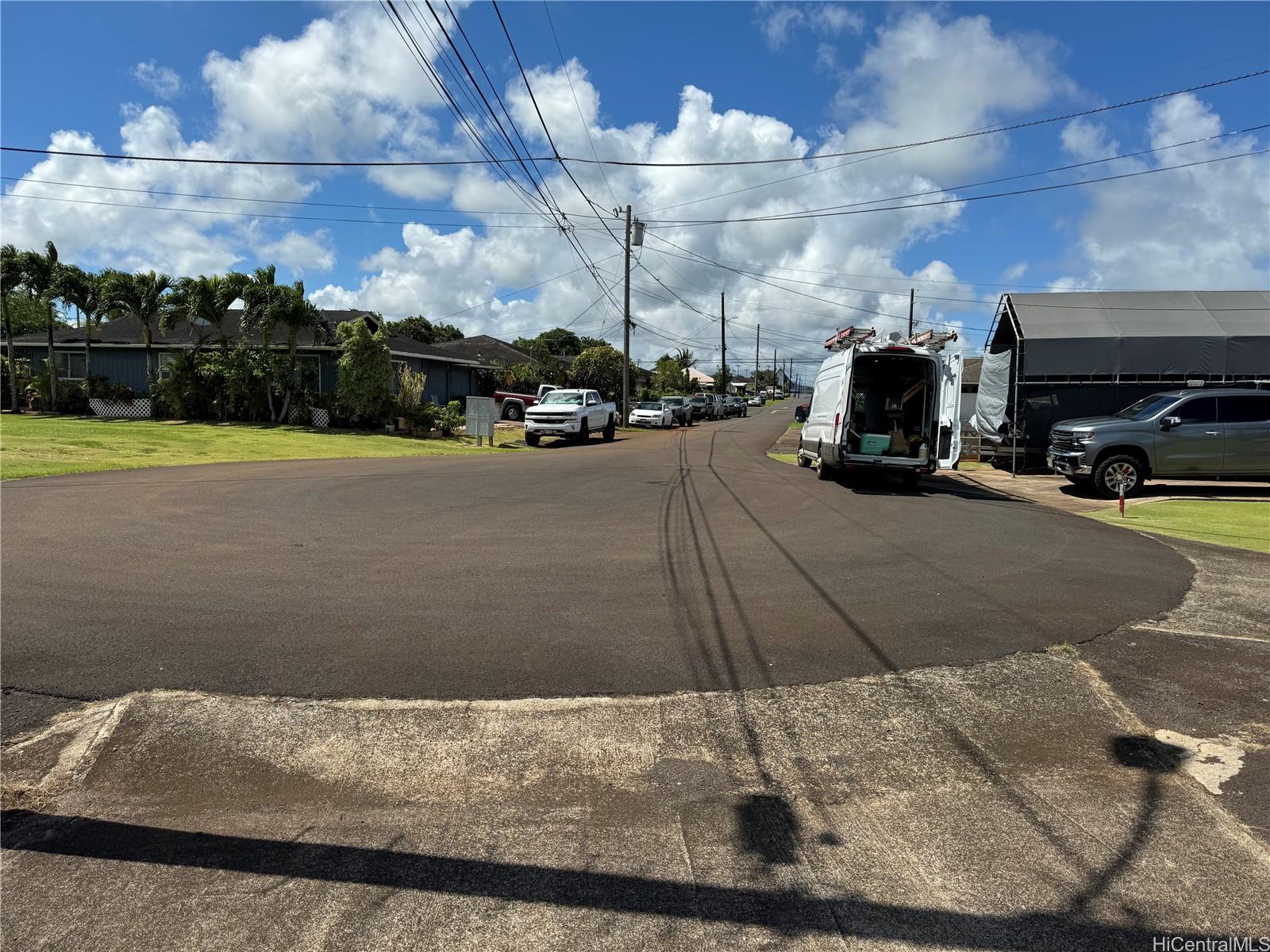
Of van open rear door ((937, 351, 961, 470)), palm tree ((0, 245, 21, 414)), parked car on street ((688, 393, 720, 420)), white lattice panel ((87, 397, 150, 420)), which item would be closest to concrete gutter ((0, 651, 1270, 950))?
van open rear door ((937, 351, 961, 470))

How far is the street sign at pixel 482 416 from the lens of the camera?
2619 cm

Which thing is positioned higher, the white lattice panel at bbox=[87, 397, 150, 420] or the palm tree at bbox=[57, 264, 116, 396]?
the palm tree at bbox=[57, 264, 116, 396]

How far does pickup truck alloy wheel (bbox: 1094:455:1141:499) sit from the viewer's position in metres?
14.5

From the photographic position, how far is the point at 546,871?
10.1 ft

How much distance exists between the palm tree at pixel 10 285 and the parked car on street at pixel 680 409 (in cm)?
2751

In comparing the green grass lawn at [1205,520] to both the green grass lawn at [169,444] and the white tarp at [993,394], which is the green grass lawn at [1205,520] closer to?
the white tarp at [993,394]

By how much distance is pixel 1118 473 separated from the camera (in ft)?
47.6

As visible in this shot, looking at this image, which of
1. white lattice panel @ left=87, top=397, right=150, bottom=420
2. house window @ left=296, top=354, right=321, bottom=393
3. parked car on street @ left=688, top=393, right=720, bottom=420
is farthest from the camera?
parked car on street @ left=688, top=393, right=720, bottom=420

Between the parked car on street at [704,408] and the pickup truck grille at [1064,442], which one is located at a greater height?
the parked car on street at [704,408]

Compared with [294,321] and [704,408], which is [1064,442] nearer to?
[294,321]

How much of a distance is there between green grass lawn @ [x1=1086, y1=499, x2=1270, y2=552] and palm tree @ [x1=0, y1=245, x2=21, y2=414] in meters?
35.3

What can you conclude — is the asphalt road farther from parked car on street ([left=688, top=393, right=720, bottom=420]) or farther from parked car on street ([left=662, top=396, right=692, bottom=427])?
parked car on street ([left=688, top=393, right=720, bottom=420])

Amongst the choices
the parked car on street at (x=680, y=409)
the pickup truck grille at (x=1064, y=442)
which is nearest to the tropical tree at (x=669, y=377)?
the parked car on street at (x=680, y=409)

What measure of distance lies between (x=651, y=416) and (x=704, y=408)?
512 inches
